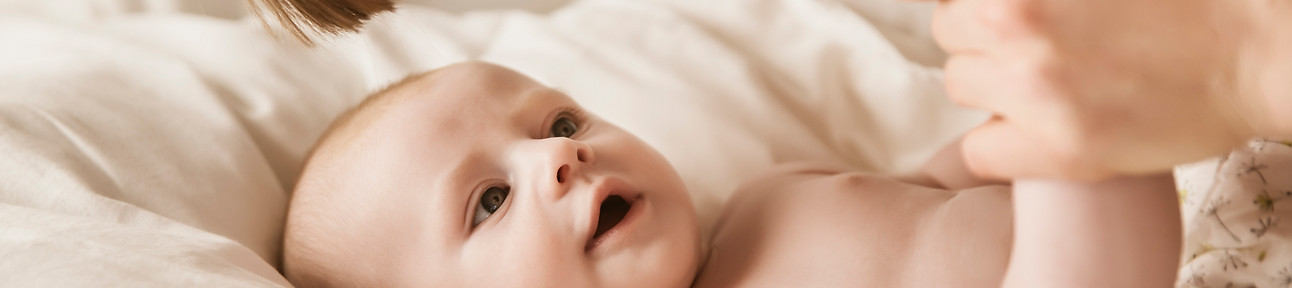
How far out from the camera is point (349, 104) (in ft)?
4.74

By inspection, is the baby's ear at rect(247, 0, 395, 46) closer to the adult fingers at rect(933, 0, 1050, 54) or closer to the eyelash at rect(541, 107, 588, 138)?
the eyelash at rect(541, 107, 588, 138)

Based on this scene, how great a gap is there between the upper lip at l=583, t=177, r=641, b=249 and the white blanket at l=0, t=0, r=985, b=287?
11.9 inches

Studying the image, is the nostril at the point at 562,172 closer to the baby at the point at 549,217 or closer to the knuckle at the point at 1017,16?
the baby at the point at 549,217

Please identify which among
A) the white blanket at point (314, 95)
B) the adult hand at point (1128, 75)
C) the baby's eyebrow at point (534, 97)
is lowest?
the white blanket at point (314, 95)

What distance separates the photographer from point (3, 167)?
0.95 meters

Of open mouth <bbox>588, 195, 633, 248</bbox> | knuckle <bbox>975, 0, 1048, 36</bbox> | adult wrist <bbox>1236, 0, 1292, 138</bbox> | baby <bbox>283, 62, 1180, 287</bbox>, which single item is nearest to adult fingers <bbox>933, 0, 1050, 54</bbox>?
knuckle <bbox>975, 0, 1048, 36</bbox>

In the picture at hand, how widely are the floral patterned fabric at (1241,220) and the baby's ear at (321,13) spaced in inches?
33.7

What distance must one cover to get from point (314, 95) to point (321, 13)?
572 millimetres

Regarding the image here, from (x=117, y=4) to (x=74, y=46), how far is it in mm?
242

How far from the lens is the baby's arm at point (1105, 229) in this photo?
61cm

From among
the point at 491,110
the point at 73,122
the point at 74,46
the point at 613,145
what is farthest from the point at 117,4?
the point at 613,145

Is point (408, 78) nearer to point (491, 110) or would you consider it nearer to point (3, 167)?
point (491, 110)

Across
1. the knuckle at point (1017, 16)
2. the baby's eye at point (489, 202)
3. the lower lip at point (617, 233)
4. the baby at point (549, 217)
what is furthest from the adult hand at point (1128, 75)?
the baby's eye at point (489, 202)

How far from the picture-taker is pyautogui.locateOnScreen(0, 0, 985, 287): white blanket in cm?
97
